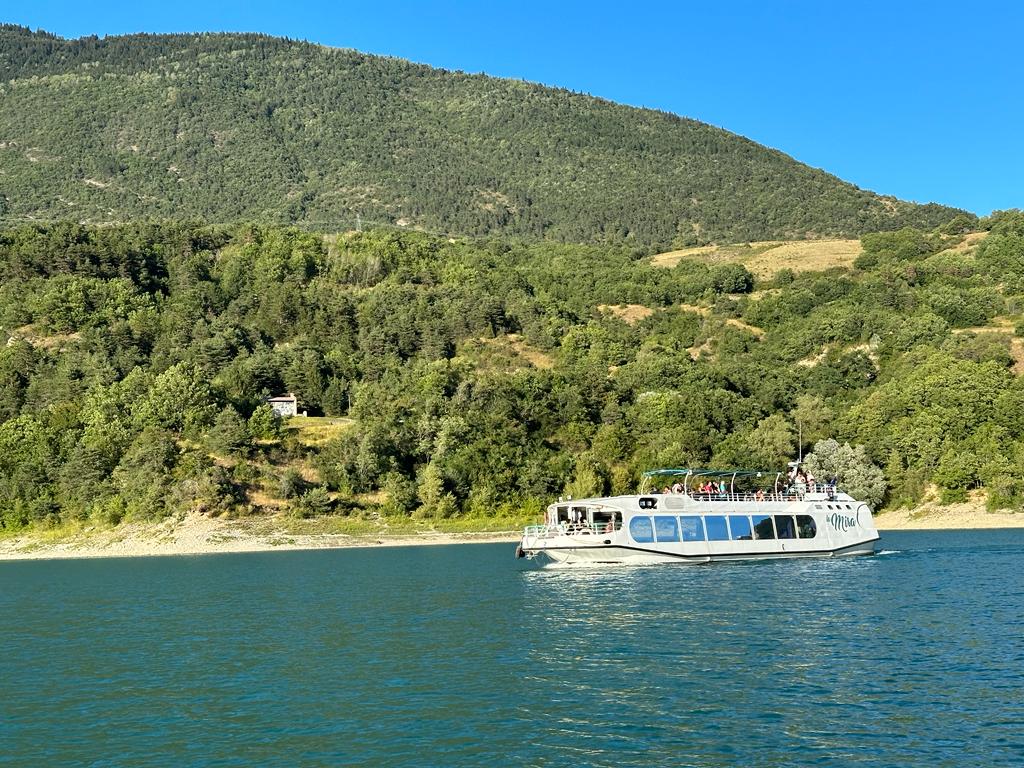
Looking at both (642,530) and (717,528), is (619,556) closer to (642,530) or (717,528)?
(642,530)

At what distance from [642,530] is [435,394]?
239ft

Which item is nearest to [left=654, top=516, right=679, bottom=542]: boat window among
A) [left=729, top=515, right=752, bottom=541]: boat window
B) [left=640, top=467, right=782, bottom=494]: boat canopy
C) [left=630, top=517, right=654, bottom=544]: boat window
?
[left=630, top=517, right=654, bottom=544]: boat window

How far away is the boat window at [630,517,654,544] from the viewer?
255 feet

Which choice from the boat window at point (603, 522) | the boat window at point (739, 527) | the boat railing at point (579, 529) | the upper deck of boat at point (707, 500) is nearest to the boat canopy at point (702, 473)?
the upper deck of boat at point (707, 500)

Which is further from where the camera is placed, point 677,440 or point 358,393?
point 358,393

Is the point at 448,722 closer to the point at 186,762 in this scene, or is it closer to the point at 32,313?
the point at 186,762

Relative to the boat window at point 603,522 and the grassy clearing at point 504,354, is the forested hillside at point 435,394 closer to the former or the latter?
the grassy clearing at point 504,354

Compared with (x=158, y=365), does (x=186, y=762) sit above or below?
below

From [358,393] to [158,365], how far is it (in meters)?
32.1

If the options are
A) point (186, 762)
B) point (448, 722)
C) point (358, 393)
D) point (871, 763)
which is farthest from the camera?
point (358, 393)

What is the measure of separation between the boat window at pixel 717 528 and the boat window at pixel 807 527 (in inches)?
292

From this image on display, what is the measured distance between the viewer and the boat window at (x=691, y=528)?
260ft

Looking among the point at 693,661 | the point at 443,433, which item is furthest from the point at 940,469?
the point at 693,661

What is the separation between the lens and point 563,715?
3338cm
